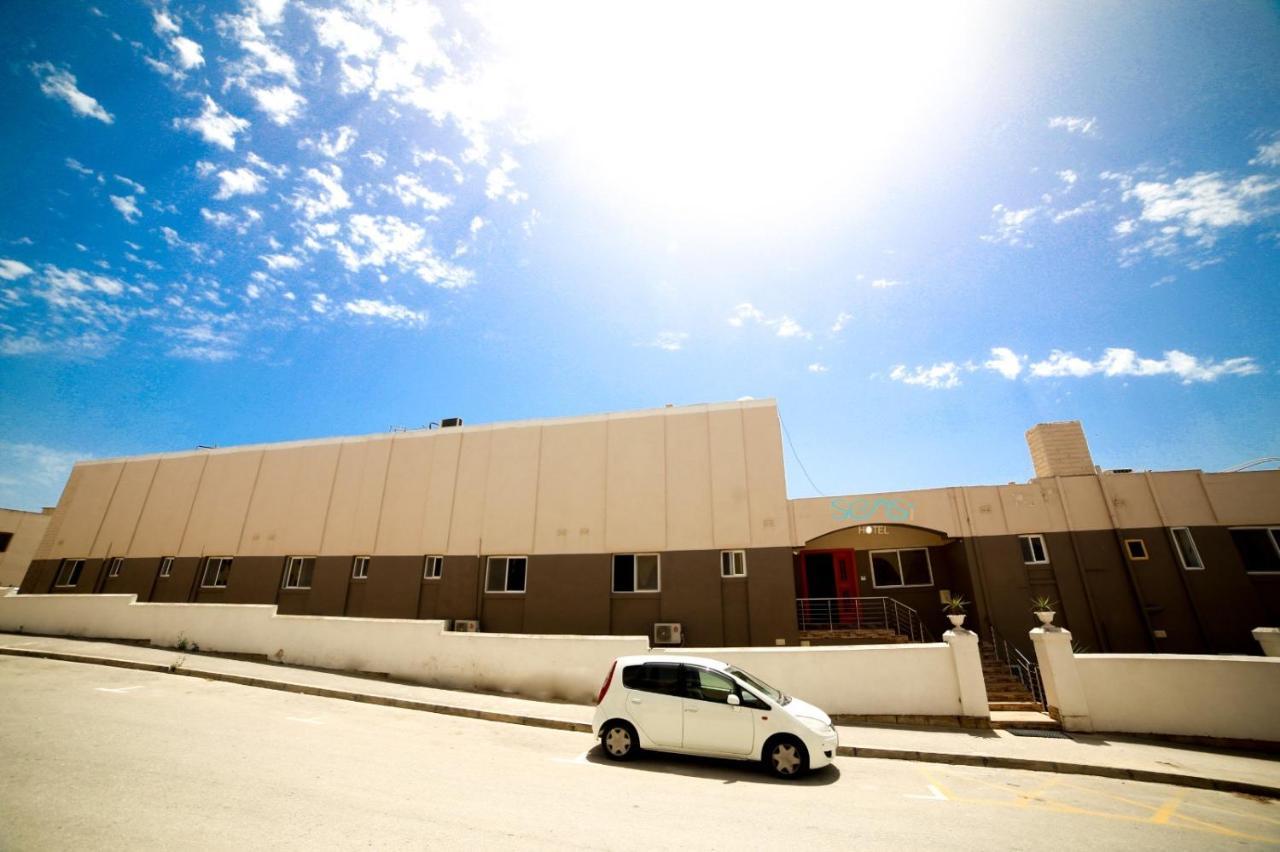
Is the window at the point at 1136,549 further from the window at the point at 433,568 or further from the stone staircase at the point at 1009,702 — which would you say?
the window at the point at 433,568

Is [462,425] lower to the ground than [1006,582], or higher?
higher

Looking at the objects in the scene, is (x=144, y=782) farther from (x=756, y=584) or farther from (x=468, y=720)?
(x=756, y=584)

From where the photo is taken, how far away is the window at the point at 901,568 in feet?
63.0

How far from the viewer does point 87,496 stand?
79.0ft

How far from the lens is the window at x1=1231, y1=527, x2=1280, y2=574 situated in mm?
16016

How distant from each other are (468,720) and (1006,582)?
1721 cm

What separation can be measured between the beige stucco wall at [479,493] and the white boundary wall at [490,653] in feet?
12.2

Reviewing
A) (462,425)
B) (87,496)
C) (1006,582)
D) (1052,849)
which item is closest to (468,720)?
(1052,849)

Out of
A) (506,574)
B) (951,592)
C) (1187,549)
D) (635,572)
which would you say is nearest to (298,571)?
(506,574)

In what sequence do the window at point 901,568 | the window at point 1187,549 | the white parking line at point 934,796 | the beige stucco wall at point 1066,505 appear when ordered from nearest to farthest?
the white parking line at point 934,796 → the window at point 1187,549 → the beige stucco wall at point 1066,505 → the window at point 901,568

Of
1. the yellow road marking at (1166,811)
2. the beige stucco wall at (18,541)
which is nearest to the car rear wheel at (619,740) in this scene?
the yellow road marking at (1166,811)

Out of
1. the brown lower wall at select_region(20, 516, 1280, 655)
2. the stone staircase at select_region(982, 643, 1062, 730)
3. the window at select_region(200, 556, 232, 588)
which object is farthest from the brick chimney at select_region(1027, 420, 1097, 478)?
the window at select_region(200, 556, 232, 588)

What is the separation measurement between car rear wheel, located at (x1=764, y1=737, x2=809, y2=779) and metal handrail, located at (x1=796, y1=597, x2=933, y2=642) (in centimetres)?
1109

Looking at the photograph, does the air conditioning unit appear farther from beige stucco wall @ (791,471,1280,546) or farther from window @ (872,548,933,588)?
window @ (872,548,933,588)
